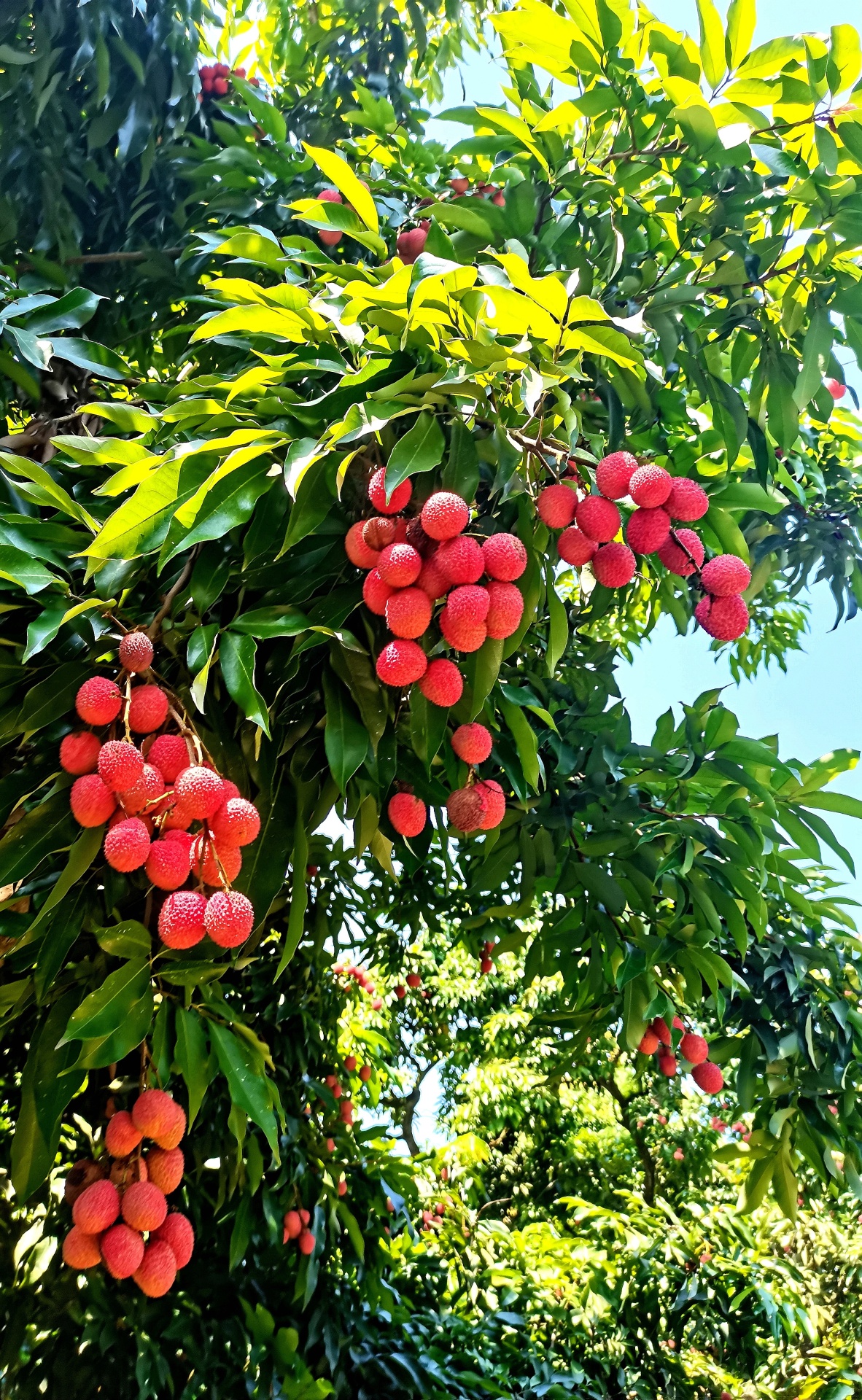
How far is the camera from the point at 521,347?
0.86m

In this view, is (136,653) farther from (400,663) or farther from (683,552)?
(683,552)

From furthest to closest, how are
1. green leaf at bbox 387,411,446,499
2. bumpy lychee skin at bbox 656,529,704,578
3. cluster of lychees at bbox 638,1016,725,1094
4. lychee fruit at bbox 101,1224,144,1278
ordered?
1. cluster of lychees at bbox 638,1016,725,1094
2. lychee fruit at bbox 101,1224,144,1278
3. bumpy lychee skin at bbox 656,529,704,578
4. green leaf at bbox 387,411,446,499

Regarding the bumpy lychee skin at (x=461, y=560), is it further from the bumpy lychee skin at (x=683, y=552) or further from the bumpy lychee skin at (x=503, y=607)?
the bumpy lychee skin at (x=683, y=552)

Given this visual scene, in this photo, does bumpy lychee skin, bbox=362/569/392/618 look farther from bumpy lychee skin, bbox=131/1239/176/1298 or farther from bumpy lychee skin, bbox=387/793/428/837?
bumpy lychee skin, bbox=131/1239/176/1298

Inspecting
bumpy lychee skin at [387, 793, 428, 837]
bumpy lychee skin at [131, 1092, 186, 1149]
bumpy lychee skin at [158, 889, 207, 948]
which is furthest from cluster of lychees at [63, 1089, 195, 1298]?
bumpy lychee skin at [387, 793, 428, 837]

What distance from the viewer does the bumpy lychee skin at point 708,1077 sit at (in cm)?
210

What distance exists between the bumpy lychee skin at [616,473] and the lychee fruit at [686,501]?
0.05 meters

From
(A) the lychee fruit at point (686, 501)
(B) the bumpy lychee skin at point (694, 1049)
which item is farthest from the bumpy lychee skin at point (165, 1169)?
(B) the bumpy lychee skin at point (694, 1049)

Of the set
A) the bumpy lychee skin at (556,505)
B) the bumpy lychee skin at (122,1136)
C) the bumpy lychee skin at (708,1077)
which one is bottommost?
the bumpy lychee skin at (122,1136)

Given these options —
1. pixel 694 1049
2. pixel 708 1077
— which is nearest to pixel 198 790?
pixel 694 1049

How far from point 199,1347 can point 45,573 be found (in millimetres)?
1801

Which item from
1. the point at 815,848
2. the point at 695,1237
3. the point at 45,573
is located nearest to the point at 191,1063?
the point at 45,573

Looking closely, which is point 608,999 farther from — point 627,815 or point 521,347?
point 521,347

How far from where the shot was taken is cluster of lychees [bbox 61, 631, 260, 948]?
0.93 m
